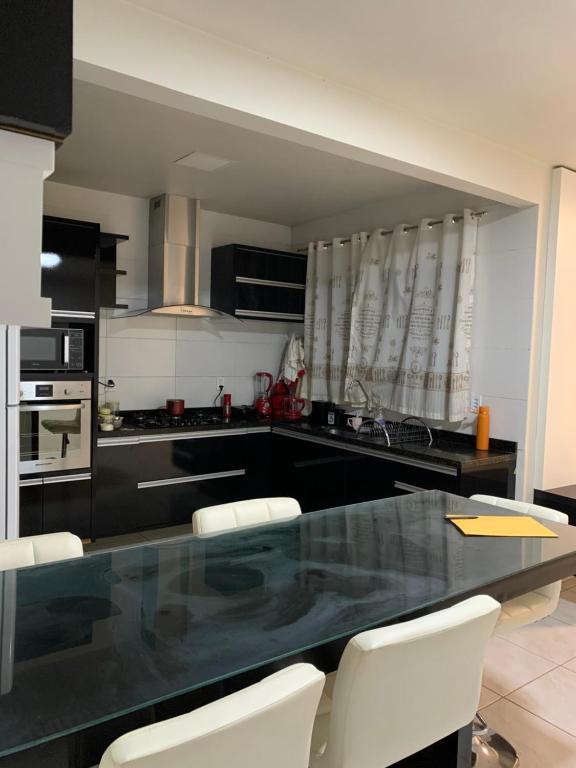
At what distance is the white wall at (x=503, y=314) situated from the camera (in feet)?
12.1

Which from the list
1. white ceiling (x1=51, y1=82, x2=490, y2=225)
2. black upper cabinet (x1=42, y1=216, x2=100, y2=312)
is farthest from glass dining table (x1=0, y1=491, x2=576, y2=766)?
black upper cabinet (x1=42, y1=216, x2=100, y2=312)

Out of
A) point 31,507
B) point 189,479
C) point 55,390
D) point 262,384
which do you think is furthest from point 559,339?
point 31,507

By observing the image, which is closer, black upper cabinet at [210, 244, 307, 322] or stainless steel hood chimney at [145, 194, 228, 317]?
stainless steel hood chimney at [145, 194, 228, 317]

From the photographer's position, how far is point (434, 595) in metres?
1.55

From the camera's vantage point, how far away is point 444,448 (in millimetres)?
3830

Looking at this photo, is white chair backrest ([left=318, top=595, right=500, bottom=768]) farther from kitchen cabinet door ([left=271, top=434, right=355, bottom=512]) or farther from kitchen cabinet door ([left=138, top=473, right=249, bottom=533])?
kitchen cabinet door ([left=138, top=473, right=249, bottom=533])

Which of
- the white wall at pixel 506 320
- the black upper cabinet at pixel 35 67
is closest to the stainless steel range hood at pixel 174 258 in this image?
the white wall at pixel 506 320

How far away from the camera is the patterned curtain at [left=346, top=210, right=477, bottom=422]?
387cm

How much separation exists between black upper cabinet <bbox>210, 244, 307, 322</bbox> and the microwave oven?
133 centimetres

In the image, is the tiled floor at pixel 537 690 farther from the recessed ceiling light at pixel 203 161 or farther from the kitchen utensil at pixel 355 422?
the recessed ceiling light at pixel 203 161

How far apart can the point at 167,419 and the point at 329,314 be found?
5.12 ft

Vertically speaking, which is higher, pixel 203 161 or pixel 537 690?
pixel 203 161

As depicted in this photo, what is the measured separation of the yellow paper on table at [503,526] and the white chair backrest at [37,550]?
4.40 ft

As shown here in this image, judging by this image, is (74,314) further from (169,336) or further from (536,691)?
(536,691)
